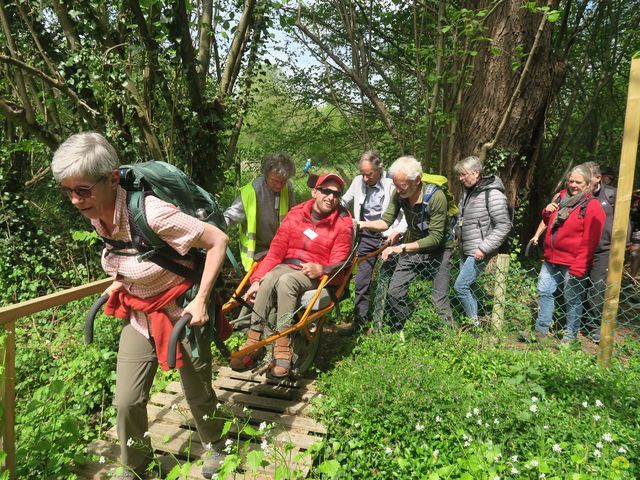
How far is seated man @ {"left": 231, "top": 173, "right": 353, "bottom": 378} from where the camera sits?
333cm

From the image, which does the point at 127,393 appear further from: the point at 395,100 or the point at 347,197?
the point at 395,100

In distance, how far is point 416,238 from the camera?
13.7ft

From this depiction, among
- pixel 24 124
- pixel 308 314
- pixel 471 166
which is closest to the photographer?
pixel 308 314

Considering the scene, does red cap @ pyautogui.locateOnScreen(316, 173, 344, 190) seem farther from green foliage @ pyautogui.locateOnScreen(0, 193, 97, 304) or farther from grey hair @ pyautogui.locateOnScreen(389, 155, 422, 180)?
green foliage @ pyautogui.locateOnScreen(0, 193, 97, 304)

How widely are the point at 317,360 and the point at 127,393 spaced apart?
2.29 metres

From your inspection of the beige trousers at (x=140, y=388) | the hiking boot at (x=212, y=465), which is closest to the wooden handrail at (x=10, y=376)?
the beige trousers at (x=140, y=388)

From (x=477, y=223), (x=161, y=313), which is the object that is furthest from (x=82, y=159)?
(x=477, y=223)

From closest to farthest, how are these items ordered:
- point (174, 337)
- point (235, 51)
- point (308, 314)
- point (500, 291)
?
point (174, 337) < point (308, 314) < point (500, 291) < point (235, 51)

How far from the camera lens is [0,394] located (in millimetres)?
2398

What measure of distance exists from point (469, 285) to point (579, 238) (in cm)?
110

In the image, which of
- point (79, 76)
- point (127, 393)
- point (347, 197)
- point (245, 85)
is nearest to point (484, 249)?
point (347, 197)

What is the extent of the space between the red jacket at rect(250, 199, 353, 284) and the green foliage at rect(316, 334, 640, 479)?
0.94 m

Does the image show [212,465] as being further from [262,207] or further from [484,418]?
[262,207]

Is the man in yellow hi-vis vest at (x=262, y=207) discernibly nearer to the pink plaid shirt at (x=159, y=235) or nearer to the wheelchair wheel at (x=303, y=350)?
the wheelchair wheel at (x=303, y=350)
